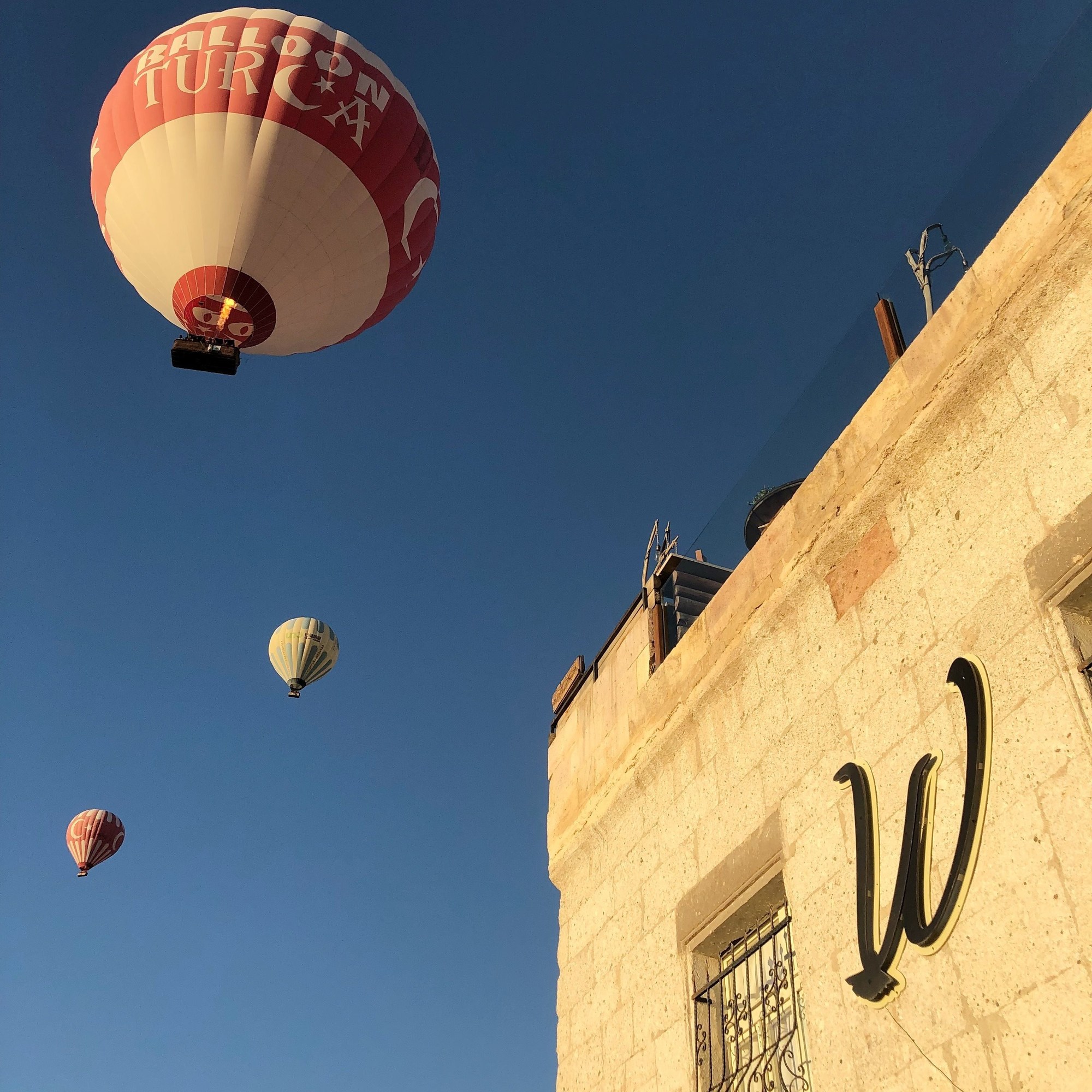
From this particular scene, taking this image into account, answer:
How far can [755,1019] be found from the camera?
15.4 ft

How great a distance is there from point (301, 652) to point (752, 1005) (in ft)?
55.6

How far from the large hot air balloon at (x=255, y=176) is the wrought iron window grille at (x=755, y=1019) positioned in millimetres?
9962

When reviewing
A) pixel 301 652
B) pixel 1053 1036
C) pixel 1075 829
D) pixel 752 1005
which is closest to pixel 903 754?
pixel 1075 829

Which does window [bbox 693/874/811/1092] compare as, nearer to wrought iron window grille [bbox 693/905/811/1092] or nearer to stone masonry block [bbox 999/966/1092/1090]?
wrought iron window grille [bbox 693/905/811/1092]

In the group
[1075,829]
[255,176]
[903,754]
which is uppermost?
[255,176]

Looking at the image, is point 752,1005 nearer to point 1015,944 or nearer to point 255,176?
point 1015,944

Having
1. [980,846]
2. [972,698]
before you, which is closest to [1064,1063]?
[980,846]

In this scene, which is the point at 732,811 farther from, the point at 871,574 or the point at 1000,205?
the point at 1000,205

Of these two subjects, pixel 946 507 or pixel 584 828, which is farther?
pixel 584 828

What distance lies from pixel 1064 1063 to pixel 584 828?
395 cm

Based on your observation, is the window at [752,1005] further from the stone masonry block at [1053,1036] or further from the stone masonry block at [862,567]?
the stone masonry block at [862,567]

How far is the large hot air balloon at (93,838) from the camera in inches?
980

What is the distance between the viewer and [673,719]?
19.3ft

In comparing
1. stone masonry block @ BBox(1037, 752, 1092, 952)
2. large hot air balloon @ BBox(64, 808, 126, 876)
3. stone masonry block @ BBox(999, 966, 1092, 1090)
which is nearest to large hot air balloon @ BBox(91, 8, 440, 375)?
stone masonry block @ BBox(1037, 752, 1092, 952)
